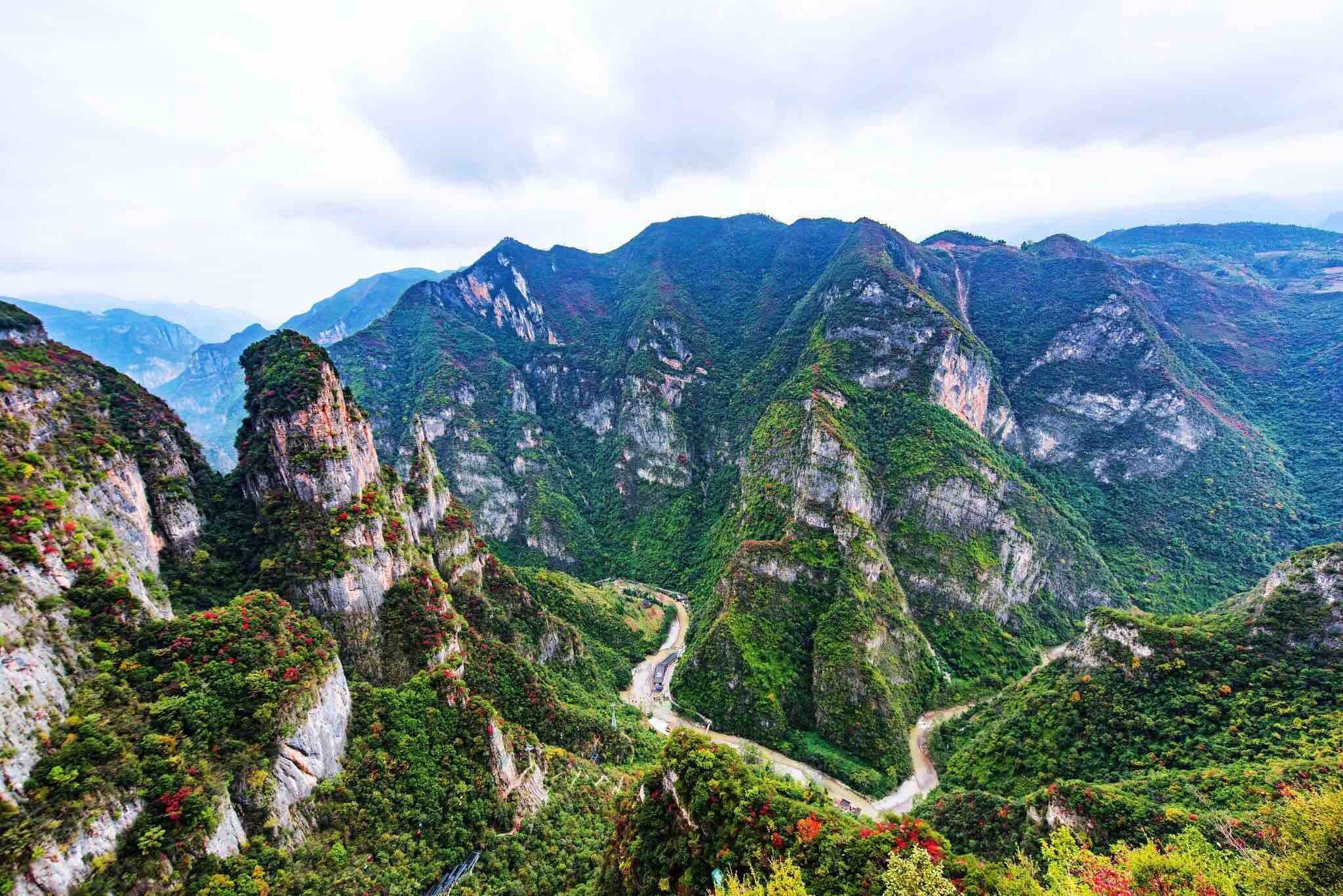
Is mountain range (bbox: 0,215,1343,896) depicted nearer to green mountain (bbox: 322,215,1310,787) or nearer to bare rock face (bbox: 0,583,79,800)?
bare rock face (bbox: 0,583,79,800)

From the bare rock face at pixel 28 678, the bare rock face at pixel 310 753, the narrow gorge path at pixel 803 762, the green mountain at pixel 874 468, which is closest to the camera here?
the bare rock face at pixel 28 678

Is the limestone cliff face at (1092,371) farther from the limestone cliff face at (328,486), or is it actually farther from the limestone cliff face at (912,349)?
the limestone cliff face at (328,486)

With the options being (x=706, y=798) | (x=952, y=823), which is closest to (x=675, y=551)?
(x=952, y=823)

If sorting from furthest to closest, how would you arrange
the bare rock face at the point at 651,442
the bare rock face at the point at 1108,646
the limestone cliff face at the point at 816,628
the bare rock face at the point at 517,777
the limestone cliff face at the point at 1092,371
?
the bare rock face at the point at 651,442
the limestone cliff face at the point at 1092,371
the limestone cliff face at the point at 816,628
the bare rock face at the point at 1108,646
the bare rock face at the point at 517,777

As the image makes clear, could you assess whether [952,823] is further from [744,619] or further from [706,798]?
[744,619]

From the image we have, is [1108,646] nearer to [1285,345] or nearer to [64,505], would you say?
[64,505]

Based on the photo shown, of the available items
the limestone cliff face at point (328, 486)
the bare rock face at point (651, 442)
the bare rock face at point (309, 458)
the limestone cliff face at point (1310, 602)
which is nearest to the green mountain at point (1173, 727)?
the limestone cliff face at point (1310, 602)
